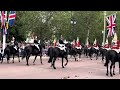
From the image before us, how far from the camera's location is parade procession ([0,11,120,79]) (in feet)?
66.2

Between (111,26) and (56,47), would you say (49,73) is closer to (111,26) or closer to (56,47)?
(56,47)

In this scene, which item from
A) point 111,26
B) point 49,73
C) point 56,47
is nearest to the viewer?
point 49,73

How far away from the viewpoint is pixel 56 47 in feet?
78.0

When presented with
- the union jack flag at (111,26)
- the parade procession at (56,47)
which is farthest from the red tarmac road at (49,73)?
the union jack flag at (111,26)

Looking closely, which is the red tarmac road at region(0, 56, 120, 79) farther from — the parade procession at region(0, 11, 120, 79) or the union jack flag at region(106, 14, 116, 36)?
the union jack flag at region(106, 14, 116, 36)

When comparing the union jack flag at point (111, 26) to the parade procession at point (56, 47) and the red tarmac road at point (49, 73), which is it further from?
the red tarmac road at point (49, 73)

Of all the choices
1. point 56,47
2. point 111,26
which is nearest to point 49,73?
point 56,47

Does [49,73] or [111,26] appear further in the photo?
[111,26]

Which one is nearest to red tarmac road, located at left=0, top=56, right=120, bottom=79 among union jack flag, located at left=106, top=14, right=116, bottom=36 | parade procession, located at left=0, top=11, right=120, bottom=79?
parade procession, located at left=0, top=11, right=120, bottom=79

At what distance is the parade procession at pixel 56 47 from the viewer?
20189mm

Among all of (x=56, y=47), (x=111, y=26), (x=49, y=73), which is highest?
(x=111, y=26)

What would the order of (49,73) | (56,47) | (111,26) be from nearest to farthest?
(49,73) → (56,47) → (111,26)

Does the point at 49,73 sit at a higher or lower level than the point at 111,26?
lower
